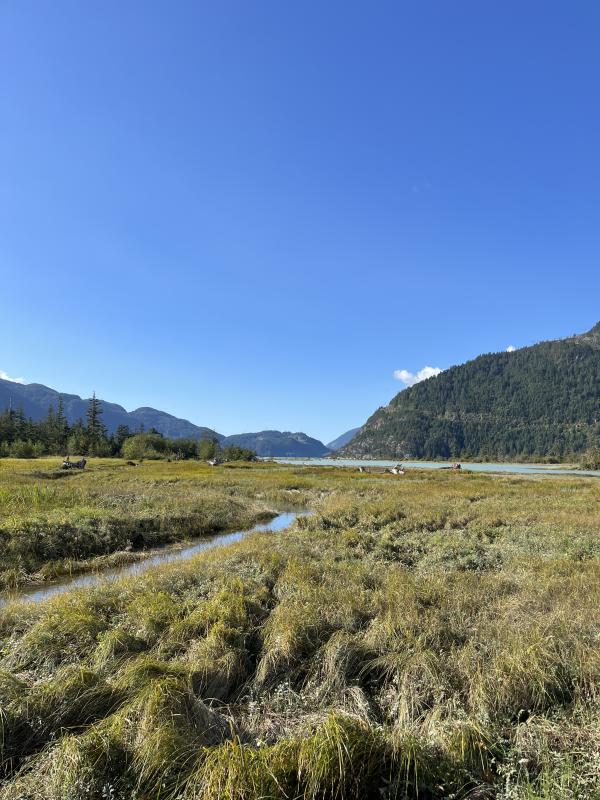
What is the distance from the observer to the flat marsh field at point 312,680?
171 inches

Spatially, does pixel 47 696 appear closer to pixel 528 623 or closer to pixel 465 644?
pixel 465 644

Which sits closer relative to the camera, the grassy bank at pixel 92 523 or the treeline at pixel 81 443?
the grassy bank at pixel 92 523

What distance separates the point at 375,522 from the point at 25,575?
50.8 ft

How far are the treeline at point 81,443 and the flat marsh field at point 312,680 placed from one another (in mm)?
89982

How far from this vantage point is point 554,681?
6.08 meters

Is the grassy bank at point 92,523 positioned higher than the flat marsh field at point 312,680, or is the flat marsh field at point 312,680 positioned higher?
the flat marsh field at point 312,680

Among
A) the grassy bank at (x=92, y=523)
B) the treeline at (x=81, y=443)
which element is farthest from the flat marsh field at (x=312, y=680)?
the treeline at (x=81, y=443)

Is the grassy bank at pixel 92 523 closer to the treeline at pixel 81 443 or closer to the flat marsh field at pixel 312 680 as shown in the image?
the flat marsh field at pixel 312 680

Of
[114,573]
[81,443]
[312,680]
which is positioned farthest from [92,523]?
[81,443]

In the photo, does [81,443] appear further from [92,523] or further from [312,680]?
[312,680]

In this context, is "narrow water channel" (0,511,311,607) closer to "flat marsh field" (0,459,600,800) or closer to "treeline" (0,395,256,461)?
"flat marsh field" (0,459,600,800)

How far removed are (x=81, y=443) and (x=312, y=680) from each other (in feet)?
356

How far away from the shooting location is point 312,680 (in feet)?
22.1

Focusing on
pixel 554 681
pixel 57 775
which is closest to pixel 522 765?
pixel 554 681
